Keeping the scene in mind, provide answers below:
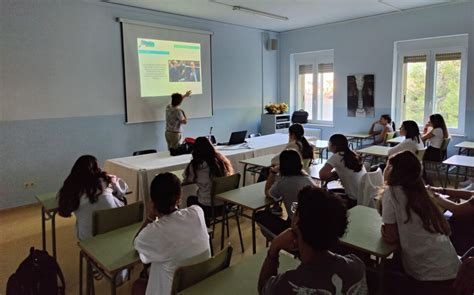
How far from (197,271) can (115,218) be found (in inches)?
37.4

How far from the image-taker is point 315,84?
8.09 metres

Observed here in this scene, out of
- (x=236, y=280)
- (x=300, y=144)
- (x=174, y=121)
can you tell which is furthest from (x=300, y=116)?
(x=236, y=280)

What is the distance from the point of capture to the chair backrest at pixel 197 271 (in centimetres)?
150

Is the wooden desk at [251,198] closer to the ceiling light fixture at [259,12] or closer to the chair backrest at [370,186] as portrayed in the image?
the chair backrest at [370,186]

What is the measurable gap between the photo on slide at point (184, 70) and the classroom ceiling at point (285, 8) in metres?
0.84

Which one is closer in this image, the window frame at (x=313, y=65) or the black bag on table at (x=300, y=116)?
the window frame at (x=313, y=65)

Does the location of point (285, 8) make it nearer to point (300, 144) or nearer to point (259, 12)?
point (259, 12)

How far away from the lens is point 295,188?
266 cm

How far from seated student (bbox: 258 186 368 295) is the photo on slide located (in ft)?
18.0

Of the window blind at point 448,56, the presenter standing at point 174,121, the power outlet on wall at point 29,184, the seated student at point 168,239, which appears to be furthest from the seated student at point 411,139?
the power outlet on wall at point 29,184

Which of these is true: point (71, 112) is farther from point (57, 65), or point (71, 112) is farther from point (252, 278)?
point (252, 278)

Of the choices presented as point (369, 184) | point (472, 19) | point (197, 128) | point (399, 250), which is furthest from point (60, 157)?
point (472, 19)

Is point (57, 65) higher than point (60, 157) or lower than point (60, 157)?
higher

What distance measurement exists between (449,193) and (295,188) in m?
1.04
